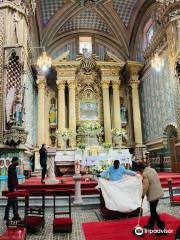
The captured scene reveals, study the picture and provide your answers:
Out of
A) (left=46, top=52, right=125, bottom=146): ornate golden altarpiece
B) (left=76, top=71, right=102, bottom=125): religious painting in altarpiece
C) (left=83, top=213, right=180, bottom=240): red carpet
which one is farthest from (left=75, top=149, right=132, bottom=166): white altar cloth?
(left=83, top=213, right=180, bottom=240): red carpet

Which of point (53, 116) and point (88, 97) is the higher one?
point (88, 97)

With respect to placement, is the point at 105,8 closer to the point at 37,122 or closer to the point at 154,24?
the point at 154,24

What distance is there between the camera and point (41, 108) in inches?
714

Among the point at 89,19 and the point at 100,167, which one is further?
the point at 89,19

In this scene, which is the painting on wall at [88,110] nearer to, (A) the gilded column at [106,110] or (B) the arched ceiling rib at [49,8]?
(A) the gilded column at [106,110]

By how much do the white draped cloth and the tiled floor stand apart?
0.54 m

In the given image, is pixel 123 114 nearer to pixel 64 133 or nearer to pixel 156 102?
pixel 156 102

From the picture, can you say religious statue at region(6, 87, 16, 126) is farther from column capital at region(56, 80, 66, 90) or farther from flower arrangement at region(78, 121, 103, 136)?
column capital at region(56, 80, 66, 90)

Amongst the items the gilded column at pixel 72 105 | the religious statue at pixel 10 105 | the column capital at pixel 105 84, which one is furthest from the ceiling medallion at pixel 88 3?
the religious statue at pixel 10 105

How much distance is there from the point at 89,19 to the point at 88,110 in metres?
7.68

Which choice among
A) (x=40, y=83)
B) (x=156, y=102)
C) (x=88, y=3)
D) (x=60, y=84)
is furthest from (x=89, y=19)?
(x=156, y=102)

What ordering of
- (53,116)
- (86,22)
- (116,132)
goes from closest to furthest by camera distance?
(116,132)
(53,116)
(86,22)

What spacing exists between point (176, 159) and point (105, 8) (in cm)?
1279

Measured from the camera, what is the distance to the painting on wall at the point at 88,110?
19.0 m
